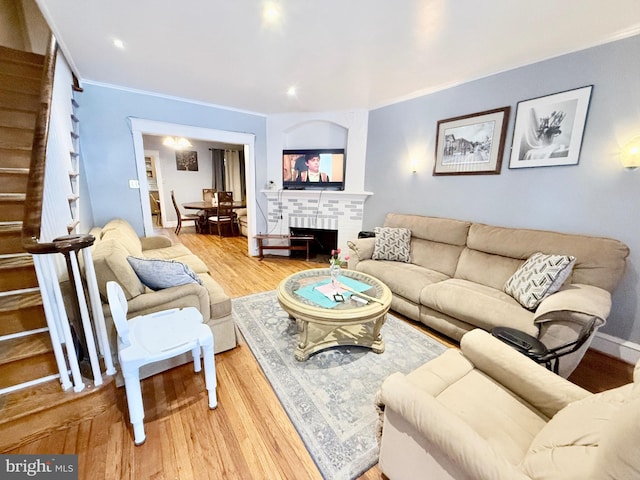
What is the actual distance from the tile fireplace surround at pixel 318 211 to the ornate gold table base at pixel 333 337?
7.23 ft

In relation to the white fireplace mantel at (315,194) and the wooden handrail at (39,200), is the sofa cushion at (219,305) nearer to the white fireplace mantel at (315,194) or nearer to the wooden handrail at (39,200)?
the wooden handrail at (39,200)

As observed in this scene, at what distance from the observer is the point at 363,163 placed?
13.3 ft

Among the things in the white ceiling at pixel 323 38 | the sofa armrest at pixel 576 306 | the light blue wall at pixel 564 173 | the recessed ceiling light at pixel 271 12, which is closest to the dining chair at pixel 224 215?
the white ceiling at pixel 323 38

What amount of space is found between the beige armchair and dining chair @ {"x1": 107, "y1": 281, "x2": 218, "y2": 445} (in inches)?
40.4

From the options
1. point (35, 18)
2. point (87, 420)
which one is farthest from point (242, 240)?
point (87, 420)

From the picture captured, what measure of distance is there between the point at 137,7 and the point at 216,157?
593cm

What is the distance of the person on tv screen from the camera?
427cm

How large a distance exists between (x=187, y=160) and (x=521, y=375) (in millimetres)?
8049

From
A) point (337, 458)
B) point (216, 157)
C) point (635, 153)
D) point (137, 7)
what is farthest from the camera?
point (216, 157)

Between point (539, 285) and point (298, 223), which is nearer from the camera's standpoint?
point (539, 285)

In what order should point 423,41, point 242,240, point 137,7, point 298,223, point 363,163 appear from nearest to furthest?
point 137,7 → point 423,41 → point 363,163 → point 298,223 → point 242,240

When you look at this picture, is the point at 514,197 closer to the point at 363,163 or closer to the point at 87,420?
the point at 363,163

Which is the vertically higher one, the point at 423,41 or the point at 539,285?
the point at 423,41

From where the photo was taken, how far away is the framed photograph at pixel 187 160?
697 cm
